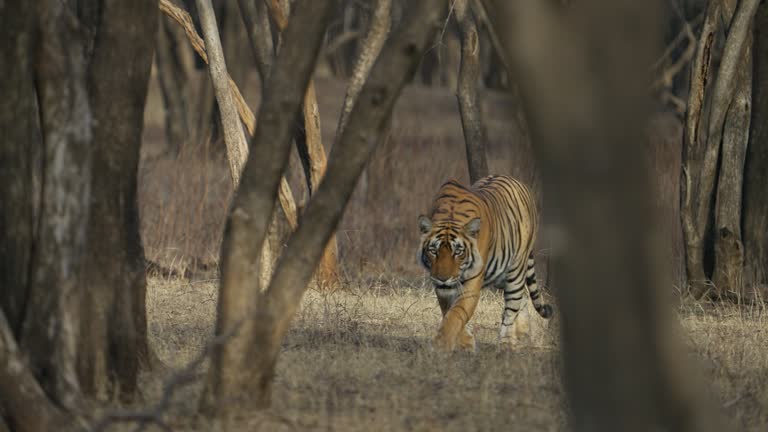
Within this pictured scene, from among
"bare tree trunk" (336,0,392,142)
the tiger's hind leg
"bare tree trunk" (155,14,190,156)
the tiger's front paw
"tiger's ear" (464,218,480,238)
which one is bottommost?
the tiger's front paw

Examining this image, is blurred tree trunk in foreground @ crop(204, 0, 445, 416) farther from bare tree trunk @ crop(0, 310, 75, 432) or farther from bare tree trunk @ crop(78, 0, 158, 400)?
bare tree trunk @ crop(0, 310, 75, 432)

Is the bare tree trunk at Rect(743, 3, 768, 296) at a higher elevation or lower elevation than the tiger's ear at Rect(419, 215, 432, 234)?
higher

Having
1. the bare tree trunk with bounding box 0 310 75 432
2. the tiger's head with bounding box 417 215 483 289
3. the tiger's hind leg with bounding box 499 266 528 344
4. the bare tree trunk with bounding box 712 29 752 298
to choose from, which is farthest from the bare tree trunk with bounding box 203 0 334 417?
the bare tree trunk with bounding box 712 29 752 298

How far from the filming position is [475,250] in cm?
735

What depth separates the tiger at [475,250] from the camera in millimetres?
7152

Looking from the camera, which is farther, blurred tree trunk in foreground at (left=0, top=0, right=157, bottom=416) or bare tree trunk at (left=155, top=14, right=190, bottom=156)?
bare tree trunk at (left=155, top=14, right=190, bottom=156)

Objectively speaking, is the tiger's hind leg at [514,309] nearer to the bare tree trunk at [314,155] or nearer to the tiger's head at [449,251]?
the tiger's head at [449,251]

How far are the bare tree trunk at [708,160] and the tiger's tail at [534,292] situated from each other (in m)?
1.47

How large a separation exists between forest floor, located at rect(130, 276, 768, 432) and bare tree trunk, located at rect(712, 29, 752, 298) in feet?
1.43

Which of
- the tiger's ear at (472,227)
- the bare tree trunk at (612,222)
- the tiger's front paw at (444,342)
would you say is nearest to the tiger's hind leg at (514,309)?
the tiger's ear at (472,227)

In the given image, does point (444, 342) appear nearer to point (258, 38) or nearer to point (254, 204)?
point (254, 204)

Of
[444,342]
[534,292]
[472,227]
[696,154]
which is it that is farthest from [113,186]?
[696,154]

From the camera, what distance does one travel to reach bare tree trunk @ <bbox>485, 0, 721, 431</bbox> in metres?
2.67

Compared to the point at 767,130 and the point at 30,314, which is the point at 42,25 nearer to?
the point at 30,314
